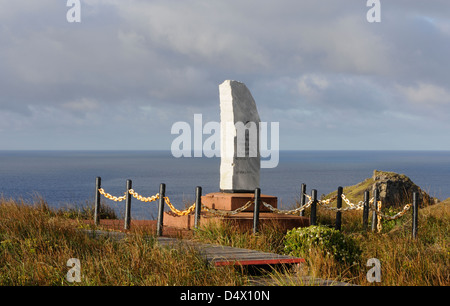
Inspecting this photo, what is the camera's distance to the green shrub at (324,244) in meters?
10.2

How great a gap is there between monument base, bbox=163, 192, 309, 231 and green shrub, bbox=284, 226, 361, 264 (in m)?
2.53

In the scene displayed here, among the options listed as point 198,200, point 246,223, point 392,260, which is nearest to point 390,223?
point 246,223

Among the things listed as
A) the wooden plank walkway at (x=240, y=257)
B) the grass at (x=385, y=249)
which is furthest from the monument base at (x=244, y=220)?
the wooden plank walkway at (x=240, y=257)

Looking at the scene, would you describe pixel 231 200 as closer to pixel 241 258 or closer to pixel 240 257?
pixel 240 257

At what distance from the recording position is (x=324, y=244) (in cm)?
1020

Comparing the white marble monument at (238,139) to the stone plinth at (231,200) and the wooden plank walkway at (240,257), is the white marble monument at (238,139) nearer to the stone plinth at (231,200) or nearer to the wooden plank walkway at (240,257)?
the stone plinth at (231,200)

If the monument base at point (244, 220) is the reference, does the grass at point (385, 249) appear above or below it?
below

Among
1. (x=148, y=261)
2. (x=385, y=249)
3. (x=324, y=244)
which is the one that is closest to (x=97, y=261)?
(x=148, y=261)

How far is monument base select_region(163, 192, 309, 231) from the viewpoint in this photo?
13.8 metres

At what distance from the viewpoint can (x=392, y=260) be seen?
364 inches

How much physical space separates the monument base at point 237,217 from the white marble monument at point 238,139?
0.41 m

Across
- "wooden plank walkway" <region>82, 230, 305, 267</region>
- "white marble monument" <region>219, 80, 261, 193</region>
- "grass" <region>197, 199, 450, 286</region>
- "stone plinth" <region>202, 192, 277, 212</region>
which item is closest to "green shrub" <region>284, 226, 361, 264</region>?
"grass" <region>197, 199, 450, 286</region>
